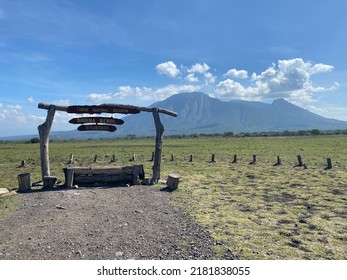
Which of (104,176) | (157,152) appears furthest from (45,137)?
(157,152)

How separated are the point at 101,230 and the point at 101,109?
355 inches

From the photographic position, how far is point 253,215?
31.9ft

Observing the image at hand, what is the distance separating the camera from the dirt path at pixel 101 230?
6.56 metres

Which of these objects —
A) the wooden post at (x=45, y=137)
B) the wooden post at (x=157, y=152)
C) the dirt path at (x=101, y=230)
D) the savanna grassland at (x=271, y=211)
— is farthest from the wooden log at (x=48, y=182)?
the wooden post at (x=157, y=152)

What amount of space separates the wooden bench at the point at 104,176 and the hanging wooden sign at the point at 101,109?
A: 3034 mm

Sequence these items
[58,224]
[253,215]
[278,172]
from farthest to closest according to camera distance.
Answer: [278,172], [253,215], [58,224]

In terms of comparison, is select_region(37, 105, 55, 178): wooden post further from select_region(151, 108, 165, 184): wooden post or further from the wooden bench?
select_region(151, 108, 165, 184): wooden post

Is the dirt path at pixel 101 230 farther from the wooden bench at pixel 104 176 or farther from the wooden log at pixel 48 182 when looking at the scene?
the wooden bench at pixel 104 176

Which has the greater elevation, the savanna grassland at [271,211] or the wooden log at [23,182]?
the wooden log at [23,182]

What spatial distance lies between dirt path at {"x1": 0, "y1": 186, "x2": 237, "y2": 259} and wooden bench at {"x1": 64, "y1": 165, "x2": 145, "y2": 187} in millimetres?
2706

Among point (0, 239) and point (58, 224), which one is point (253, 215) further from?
point (0, 239)
